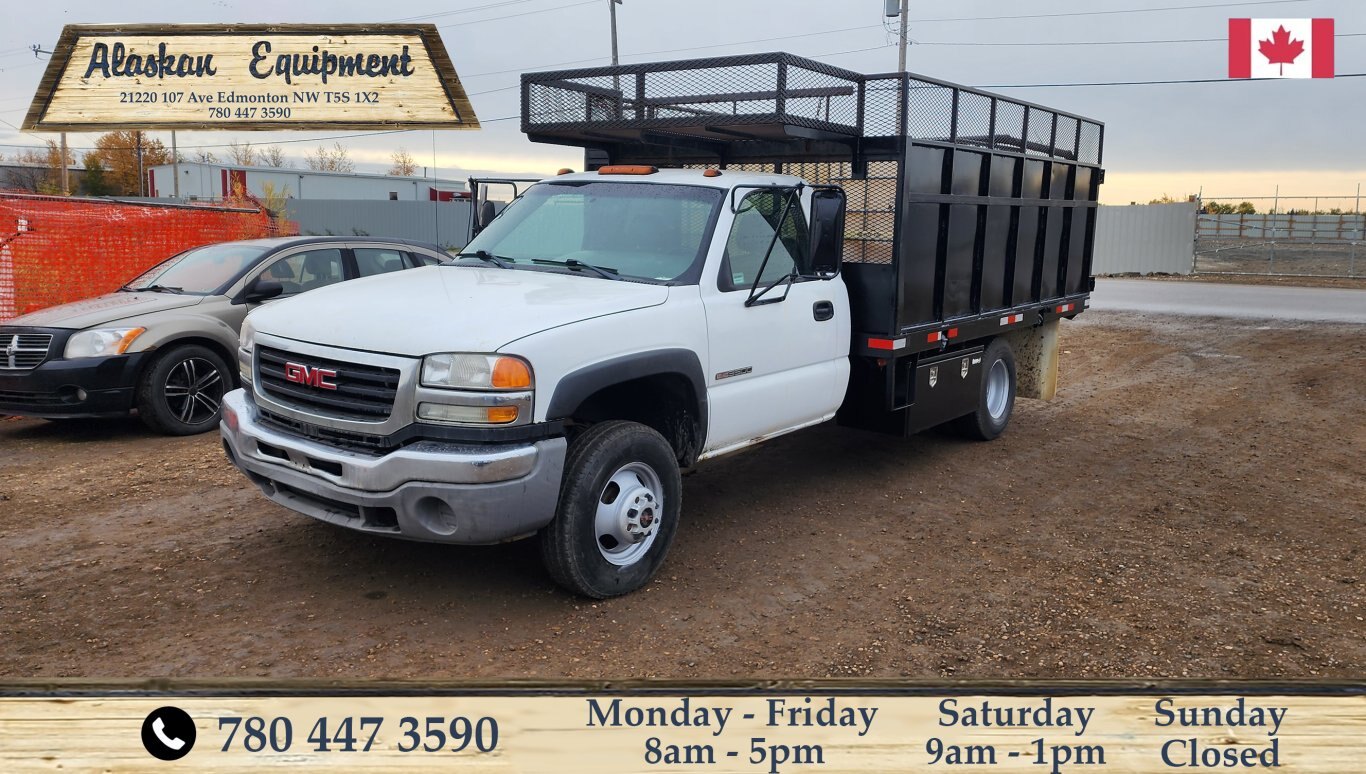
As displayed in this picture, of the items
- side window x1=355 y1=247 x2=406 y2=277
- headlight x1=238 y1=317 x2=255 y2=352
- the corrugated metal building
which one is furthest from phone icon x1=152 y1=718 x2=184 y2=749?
the corrugated metal building

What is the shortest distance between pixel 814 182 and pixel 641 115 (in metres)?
1.26

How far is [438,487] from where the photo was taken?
426 centimetres

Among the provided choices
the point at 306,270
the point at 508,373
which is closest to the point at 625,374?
the point at 508,373

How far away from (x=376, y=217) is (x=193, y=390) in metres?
42.7

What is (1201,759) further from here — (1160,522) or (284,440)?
(1160,522)

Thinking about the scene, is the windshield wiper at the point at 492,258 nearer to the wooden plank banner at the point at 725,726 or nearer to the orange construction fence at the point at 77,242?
the wooden plank banner at the point at 725,726

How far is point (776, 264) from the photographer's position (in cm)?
588

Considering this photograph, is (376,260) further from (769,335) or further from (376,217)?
(376,217)

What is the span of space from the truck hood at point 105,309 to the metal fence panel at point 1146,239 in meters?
29.0

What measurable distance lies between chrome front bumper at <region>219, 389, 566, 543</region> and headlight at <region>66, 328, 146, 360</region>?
4.22 meters

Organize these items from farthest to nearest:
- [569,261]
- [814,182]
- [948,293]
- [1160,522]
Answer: [948,293], [814,182], [1160,522], [569,261]

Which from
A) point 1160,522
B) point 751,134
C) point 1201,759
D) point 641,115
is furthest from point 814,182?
point 1201,759

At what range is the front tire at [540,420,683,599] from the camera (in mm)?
4621

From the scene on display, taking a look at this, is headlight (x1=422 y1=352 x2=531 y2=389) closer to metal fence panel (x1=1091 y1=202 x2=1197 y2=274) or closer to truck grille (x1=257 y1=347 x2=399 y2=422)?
truck grille (x1=257 y1=347 x2=399 y2=422)
